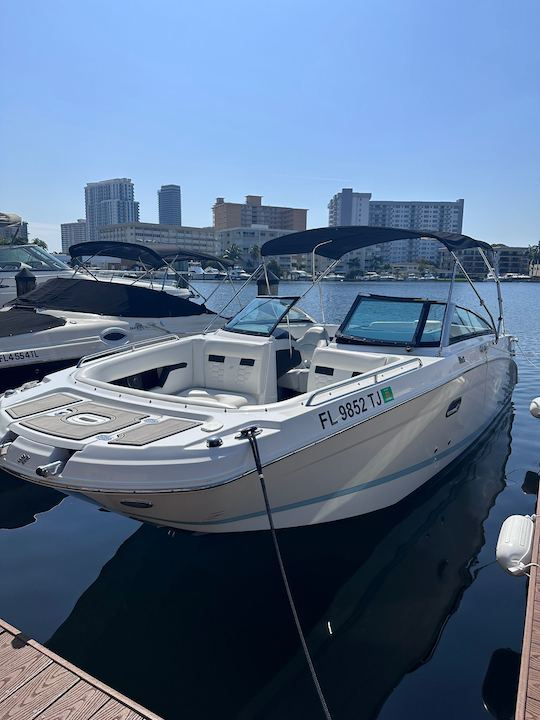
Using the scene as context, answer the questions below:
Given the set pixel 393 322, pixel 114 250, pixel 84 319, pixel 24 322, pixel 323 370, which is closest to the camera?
pixel 323 370

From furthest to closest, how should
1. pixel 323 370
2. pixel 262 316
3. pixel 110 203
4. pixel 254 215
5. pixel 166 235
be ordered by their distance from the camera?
pixel 110 203 < pixel 254 215 < pixel 166 235 < pixel 262 316 < pixel 323 370

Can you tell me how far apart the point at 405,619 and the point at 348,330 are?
3.37 meters

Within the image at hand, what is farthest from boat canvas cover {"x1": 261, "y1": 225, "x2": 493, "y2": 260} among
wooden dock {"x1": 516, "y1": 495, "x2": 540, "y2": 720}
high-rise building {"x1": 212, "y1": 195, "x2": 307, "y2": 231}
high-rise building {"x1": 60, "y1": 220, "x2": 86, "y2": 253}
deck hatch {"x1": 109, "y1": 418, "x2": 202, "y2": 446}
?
high-rise building {"x1": 60, "y1": 220, "x2": 86, "y2": 253}

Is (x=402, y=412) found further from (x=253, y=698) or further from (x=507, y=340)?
(x=507, y=340)

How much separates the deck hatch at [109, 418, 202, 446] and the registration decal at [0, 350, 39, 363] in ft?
16.9

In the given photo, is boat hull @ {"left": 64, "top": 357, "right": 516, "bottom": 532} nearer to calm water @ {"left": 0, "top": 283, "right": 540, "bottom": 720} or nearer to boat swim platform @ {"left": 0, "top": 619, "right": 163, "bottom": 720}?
calm water @ {"left": 0, "top": 283, "right": 540, "bottom": 720}

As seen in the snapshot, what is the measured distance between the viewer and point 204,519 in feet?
12.5

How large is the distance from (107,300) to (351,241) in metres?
5.42

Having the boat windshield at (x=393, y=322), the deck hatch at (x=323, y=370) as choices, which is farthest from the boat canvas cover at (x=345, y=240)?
the deck hatch at (x=323, y=370)

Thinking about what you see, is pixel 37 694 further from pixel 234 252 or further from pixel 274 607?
pixel 234 252

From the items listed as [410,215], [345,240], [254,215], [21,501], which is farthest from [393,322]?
[254,215]

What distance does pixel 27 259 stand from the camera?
1416 cm

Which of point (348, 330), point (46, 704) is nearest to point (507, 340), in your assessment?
point (348, 330)

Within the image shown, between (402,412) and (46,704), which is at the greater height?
(402,412)
